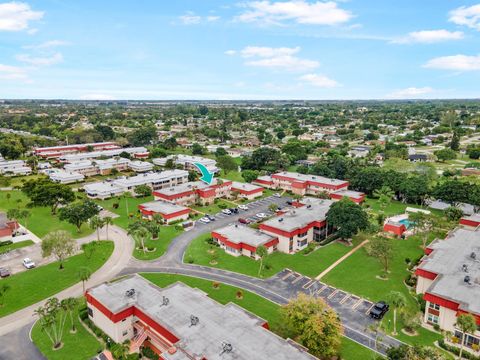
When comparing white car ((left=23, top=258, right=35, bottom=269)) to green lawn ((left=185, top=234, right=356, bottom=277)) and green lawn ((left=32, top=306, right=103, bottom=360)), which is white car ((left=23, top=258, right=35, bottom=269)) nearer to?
green lawn ((left=32, top=306, right=103, bottom=360))

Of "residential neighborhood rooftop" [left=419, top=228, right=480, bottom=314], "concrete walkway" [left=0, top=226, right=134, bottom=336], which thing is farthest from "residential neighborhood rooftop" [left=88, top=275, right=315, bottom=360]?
"residential neighborhood rooftop" [left=419, top=228, right=480, bottom=314]

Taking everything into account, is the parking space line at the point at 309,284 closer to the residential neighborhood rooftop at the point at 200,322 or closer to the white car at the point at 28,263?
the residential neighborhood rooftop at the point at 200,322

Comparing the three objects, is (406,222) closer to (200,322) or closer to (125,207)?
(200,322)

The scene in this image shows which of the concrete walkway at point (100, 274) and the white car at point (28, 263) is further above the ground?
the white car at point (28, 263)

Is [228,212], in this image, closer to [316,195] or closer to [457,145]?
[316,195]

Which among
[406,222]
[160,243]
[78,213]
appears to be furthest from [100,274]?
[406,222]

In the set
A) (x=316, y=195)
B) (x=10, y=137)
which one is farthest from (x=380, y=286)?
(x=10, y=137)

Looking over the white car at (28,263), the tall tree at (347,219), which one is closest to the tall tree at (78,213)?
the white car at (28,263)
